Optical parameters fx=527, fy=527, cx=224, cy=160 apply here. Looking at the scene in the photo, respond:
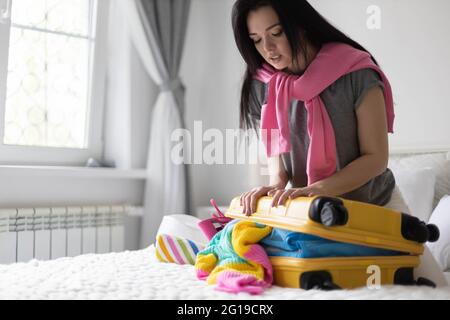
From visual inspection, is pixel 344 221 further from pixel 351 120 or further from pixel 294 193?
pixel 351 120

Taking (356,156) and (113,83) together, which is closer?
(356,156)

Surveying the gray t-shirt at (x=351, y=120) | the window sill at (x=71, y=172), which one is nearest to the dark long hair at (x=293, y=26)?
the gray t-shirt at (x=351, y=120)

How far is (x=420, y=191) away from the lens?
219 centimetres

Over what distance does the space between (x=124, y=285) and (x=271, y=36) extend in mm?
851

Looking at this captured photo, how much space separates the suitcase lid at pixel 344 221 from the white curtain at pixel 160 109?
194 cm

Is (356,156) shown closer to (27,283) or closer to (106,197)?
(27,283)

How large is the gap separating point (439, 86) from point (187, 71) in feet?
5.95

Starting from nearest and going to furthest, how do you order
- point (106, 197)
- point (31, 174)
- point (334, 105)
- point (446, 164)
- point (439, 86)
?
point (334, 105), point (446, 164), point (439, 86), point (31, 174), point (106, 197)

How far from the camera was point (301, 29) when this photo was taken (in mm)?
1623

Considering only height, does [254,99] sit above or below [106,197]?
above

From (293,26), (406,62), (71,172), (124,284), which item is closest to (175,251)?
(124,284)

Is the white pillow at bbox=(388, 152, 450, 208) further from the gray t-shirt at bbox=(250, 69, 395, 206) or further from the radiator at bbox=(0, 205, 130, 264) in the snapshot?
the radiator at bbox=(0, 205, 130, 264)

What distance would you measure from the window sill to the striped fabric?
1.24m
